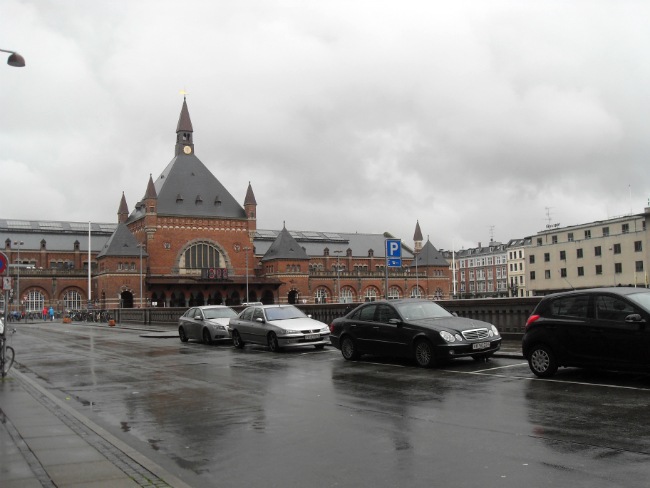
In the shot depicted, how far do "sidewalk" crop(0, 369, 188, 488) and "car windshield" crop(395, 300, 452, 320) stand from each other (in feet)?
27.1

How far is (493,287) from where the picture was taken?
489 feet

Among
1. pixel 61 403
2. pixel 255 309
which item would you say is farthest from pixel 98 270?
pixel 61 403

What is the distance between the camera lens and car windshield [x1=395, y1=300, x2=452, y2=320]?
15.7 metres

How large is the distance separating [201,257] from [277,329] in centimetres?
7266

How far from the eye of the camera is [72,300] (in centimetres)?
9162

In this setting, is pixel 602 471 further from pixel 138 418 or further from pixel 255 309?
pixel 255 309

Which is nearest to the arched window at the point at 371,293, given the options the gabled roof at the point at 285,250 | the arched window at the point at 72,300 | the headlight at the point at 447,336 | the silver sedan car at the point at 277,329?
the gabled roof at the point at 285,250

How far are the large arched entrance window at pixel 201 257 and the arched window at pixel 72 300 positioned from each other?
52.1 ft

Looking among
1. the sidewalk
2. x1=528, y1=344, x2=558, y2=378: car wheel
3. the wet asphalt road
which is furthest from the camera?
x1=528, y1=344, x2=558, y2=378: car wheel

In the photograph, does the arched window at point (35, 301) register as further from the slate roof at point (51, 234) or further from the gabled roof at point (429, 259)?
the gabled roof at point (429, 259)

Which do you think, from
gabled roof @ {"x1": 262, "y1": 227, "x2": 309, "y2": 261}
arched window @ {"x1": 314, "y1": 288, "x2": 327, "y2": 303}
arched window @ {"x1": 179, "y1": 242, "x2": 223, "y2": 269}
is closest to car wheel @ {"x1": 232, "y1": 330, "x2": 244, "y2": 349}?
arched window @ {"x1": 179, "y1": 242, "x2": 223, "y2": 269}

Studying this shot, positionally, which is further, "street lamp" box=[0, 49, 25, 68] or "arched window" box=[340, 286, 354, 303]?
"arched window" box=[340, 286, 354, 303]

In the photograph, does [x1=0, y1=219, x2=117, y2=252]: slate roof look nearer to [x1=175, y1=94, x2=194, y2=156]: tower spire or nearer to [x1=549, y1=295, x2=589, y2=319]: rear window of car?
[x1=175, y1=94, x2=194, y2=156]: tower spire

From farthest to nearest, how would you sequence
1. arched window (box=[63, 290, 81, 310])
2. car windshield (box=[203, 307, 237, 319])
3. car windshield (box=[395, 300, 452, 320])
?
arched window (box=[63, 290, 81, 310]), car windshield (box=[203, 307, 237, 319]), car windshield (box=[395, 300, 452, 320])
